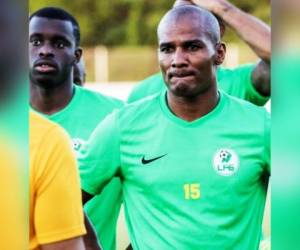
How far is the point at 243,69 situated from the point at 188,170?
560mm

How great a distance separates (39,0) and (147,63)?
3.42 meters

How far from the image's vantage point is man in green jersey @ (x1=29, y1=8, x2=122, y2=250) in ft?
7.93

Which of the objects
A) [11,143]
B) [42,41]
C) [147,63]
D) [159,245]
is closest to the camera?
[11,143]

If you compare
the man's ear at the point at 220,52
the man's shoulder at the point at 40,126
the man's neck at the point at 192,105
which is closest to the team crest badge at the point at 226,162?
the man's neck at the point at 192,105

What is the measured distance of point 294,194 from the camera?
6.45 feet

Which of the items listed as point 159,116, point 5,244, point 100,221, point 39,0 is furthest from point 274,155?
point 39,0

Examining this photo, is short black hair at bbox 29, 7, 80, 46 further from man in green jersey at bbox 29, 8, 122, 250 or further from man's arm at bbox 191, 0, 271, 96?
man's arm at bbox 191, 0, 271, 96

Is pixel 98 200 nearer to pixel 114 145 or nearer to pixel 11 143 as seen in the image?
pixel 114 145

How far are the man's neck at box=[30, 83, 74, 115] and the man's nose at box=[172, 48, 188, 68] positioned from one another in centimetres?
46

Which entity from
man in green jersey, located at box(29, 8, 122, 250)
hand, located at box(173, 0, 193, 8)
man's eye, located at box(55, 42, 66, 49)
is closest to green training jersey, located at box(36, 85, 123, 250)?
man in green jersey, located at box(29, 8, 122, 250)

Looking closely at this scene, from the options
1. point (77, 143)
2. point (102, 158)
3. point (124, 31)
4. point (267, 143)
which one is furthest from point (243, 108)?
point (124, 31)

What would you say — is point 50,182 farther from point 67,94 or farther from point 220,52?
point 67,94

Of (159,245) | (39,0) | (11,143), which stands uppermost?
(39,0)

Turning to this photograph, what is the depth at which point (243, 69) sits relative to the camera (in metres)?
2.71
